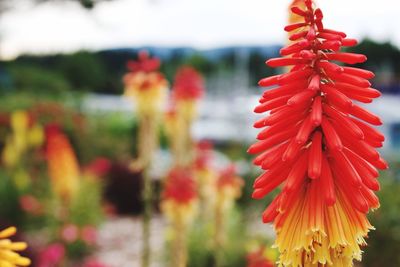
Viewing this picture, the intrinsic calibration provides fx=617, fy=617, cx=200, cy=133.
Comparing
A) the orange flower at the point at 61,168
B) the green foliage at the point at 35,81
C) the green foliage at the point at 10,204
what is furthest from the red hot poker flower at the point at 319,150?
the green foliage at the point at 35,81

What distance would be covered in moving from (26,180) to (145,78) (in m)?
5.48

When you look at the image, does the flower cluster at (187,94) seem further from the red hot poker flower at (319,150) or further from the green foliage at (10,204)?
the red hot poker flower at (319,150)

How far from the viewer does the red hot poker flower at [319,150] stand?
1.38m

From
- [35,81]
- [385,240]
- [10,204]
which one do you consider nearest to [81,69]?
[35,81]

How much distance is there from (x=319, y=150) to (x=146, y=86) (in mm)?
3621

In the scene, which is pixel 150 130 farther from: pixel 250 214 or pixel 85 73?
pixel 85 73

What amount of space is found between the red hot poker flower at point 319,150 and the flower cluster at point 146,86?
3.42m

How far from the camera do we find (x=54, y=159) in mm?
6039

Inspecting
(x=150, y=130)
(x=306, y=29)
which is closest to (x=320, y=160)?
(x=306, y=29)

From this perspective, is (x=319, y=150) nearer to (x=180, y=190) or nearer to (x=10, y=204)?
(x=180, y=190)

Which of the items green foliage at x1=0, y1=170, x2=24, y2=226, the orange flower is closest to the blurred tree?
green foliage at x1=0, y1=170, x2=24, y2=226

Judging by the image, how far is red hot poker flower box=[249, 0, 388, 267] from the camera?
138 centimetres

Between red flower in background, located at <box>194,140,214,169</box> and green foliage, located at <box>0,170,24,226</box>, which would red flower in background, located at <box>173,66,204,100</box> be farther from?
green foliage, located at <box>0,170,24,226</box>

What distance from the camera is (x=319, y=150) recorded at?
1.38 metres
